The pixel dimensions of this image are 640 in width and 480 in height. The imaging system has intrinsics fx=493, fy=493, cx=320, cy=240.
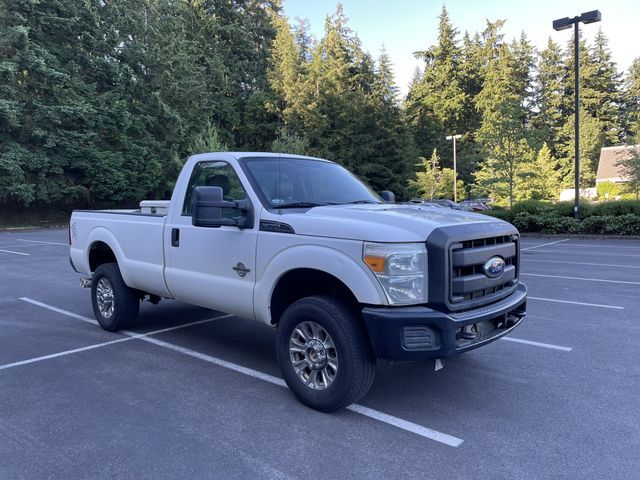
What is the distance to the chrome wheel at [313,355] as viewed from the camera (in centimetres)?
382

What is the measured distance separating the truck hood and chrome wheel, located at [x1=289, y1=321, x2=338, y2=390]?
2.50 feet

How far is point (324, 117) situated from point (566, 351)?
38.9 m

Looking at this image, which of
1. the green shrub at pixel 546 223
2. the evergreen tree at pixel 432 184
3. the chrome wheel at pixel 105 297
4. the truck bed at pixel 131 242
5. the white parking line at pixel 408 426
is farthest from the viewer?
the evergreen tree at pixel 432 184

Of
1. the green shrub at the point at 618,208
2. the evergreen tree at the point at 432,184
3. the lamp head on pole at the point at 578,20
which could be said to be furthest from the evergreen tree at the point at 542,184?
the lamp head on pole at the point at 578,20

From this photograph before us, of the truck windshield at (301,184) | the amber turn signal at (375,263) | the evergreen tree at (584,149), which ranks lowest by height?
the amber turn signal at (375,263)

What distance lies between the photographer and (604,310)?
733 centimetres

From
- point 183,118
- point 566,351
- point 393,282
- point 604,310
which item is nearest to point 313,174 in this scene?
point 393,282

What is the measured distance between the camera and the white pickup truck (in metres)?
3.50

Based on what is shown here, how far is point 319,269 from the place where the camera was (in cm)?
380

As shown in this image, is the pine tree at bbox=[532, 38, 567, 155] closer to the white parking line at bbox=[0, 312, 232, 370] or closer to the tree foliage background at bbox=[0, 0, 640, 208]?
the tree foliage background at bbox=[0, 0, 640, 208]

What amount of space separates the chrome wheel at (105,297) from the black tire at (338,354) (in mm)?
3217

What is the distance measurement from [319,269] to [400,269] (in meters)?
0.66

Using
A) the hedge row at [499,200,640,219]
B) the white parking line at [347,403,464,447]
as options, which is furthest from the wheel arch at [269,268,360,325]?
the hedge row at [499,200,640,219]

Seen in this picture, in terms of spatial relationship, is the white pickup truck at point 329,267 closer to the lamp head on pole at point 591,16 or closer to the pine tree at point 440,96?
the lamp head on pole at point 591,16
